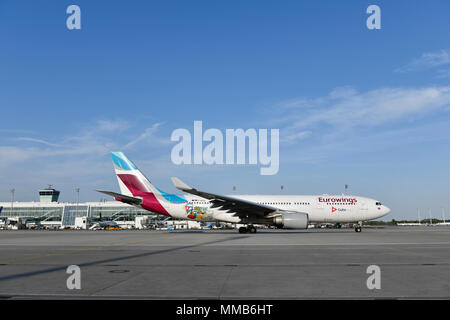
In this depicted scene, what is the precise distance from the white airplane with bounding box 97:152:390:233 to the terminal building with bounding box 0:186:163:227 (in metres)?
63.8

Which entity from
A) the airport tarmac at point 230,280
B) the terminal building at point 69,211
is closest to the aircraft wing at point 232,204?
the airport tarmac at point 230,280

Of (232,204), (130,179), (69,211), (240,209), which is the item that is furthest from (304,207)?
(69,211)

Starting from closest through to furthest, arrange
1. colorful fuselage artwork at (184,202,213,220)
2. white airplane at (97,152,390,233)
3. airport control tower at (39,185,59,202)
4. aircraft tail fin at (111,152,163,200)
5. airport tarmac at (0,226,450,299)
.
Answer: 1. airport tarmac at (0,226,450,299)
2. white airplane at (97,152,390,233)
3. colorful fuselage artwork at (184,202,213,220)
4. aircraft tail fin at (111,152,163,200)
5. airport control tower at (39,185,59,202)

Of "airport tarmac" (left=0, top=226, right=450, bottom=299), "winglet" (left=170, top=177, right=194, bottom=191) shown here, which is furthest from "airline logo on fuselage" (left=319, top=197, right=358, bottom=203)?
"airport tarmac" (left=0, top=226, right=450, bottom=299)

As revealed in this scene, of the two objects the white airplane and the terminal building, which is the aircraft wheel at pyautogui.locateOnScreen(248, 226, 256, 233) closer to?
the white airplane

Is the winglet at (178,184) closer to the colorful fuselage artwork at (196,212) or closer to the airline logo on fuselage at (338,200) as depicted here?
the colorful fuselage artwork at (196,212)

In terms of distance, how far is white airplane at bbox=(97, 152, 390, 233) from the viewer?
2930cm

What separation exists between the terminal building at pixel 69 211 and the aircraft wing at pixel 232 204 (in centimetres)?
6924

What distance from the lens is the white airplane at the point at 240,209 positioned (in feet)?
96.1
